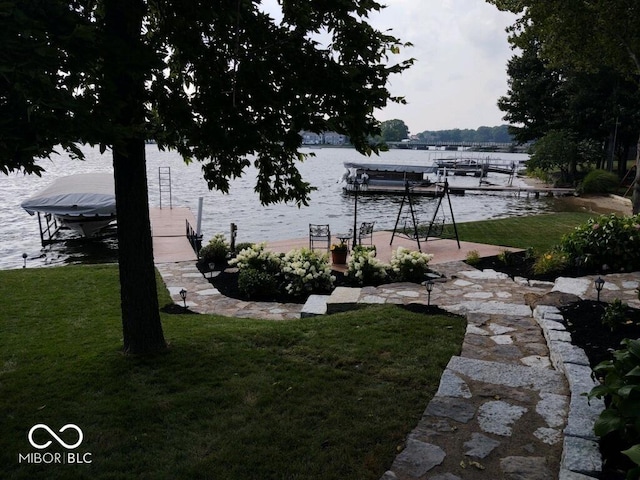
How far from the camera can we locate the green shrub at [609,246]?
28.6ft

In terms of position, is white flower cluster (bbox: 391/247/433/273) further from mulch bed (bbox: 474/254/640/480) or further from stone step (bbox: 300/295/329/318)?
mulch bed (bbox: 474/254/640/480)

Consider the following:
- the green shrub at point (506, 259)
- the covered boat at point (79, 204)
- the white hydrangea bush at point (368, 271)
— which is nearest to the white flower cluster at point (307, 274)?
the white hydrangea bush at point (368, 271)

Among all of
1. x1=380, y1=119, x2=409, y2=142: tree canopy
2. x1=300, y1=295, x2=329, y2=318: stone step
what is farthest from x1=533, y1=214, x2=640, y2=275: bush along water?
x1=380, y1=119, x2=409, y2=142: tree canopy

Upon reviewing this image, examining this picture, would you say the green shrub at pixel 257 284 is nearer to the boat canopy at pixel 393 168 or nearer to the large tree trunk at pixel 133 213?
the large tree trunk at pixel 133 213

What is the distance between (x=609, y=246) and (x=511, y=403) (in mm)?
6118

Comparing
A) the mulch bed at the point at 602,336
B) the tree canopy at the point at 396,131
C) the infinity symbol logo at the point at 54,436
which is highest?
the tree canopy at the point at 396,131

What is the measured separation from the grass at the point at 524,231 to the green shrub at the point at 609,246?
7.27 feet

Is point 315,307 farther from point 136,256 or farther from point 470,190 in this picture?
point 470,190

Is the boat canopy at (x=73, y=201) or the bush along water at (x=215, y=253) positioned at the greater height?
the boat canopy at (x=73, y=201)

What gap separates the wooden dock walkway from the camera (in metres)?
14.2

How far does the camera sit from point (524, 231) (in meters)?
15.4

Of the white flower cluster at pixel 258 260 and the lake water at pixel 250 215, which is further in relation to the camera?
the lake water at pixel 250 215

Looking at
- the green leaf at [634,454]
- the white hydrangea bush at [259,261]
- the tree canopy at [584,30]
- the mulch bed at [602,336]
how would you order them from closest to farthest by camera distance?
1. the green leaf at [634,454]
2. the mulch bed at [602,336]
3. the white hydrangea bush at [259,261]
4. the tree canopy at [584,30]

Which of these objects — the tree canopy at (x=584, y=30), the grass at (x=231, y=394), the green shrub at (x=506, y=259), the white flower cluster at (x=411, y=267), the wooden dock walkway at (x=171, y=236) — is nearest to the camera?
the grass at (x=231, y=394)
